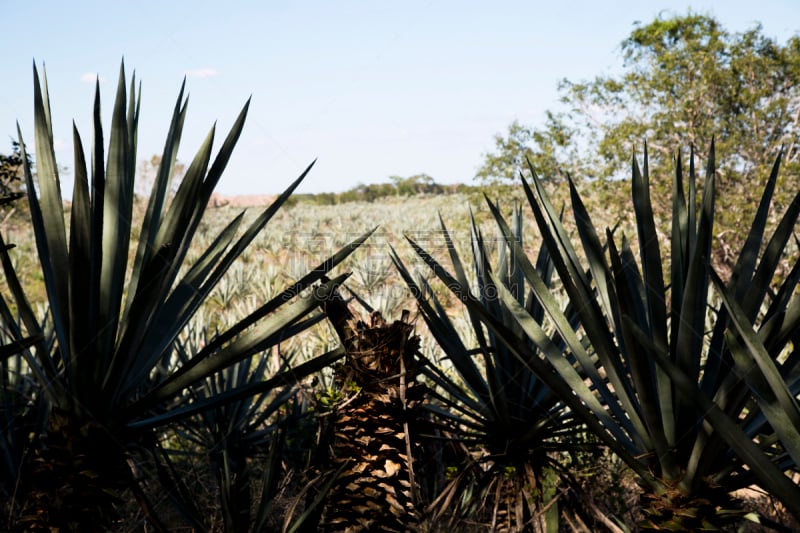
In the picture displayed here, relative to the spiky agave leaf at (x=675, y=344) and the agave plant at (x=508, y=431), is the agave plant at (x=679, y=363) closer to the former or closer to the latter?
the spiky agave leaf at (x=675, y=344)

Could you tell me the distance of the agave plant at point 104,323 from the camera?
1670 mm

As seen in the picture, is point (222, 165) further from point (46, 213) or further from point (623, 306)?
point (623, 306)

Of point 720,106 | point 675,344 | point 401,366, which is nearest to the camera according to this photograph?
point 675,344

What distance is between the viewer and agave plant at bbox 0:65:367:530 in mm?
1670

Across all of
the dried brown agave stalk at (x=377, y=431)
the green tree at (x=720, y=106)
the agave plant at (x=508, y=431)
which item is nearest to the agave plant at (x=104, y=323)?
the dried brown agave stalk at (x=377, y=431)

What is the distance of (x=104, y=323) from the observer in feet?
5.68

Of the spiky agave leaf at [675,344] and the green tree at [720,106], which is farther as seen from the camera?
the green tree at [720,106]

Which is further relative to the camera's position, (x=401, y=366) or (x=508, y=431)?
(x=508, y=431)

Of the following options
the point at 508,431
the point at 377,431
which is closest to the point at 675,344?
the point at 508,431

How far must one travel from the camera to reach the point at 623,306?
164 cm

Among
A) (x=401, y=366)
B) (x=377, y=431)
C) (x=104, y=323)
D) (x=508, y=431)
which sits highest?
(x=104, y=323)

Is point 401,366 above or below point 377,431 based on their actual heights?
above

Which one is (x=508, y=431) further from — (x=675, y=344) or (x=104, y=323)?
(x=104, y=323)

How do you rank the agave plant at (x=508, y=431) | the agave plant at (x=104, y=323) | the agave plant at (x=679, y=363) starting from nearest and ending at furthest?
the agave plant at (x=679, y=363) < the agave plant at (x=104, y=323) < the agave plant at (x=508, y=431)
